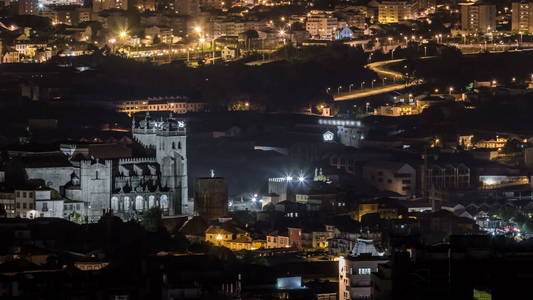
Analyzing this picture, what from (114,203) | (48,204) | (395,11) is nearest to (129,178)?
(114,203)

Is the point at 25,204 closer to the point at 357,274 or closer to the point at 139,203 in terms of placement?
the point at 139,203

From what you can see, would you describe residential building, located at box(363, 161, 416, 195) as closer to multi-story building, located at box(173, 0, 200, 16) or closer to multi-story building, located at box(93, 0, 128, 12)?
multi-story building, located at box(93, 0, 128, 12)

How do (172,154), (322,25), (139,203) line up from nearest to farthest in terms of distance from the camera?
(139,203) → (172,154) → (322,25)

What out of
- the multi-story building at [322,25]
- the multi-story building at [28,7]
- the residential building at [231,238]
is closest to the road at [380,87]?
the multi-story building at [322,25]

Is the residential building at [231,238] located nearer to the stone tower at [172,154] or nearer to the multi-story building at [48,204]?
the multi-story building at [48,204]

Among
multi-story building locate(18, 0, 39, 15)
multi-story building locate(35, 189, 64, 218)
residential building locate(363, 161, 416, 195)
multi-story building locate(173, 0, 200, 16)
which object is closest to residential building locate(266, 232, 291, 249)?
multi-story building locate(35, 189, 64, 218)
